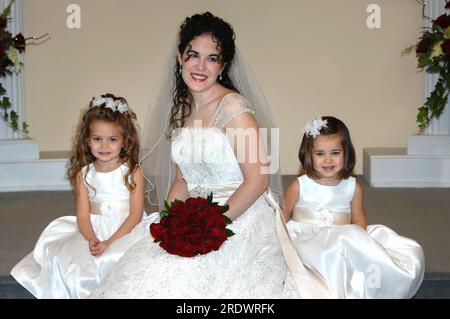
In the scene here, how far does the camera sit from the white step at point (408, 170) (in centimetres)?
687

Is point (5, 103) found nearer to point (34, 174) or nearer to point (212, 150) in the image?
point (34, 174)

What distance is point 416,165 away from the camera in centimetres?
690

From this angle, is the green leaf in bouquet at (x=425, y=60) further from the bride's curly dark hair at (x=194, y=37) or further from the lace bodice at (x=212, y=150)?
the lace bodice at (x=212, y=150)

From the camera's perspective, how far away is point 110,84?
7773 mm

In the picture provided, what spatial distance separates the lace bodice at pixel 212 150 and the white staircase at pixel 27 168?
3.13 meters

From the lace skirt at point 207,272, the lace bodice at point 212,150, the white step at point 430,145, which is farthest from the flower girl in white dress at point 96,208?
the white step at point 430,145

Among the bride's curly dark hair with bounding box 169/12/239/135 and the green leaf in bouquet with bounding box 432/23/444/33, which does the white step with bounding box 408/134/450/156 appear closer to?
the green leaf in bouquet with bounding box 432/23/444/33

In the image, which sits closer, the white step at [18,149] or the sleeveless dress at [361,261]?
the sleeveless dress at [361,261]

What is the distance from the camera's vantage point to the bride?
10.7ft

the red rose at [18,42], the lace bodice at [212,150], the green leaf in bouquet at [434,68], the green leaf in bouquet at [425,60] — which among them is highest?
the red rose at [18,42]
